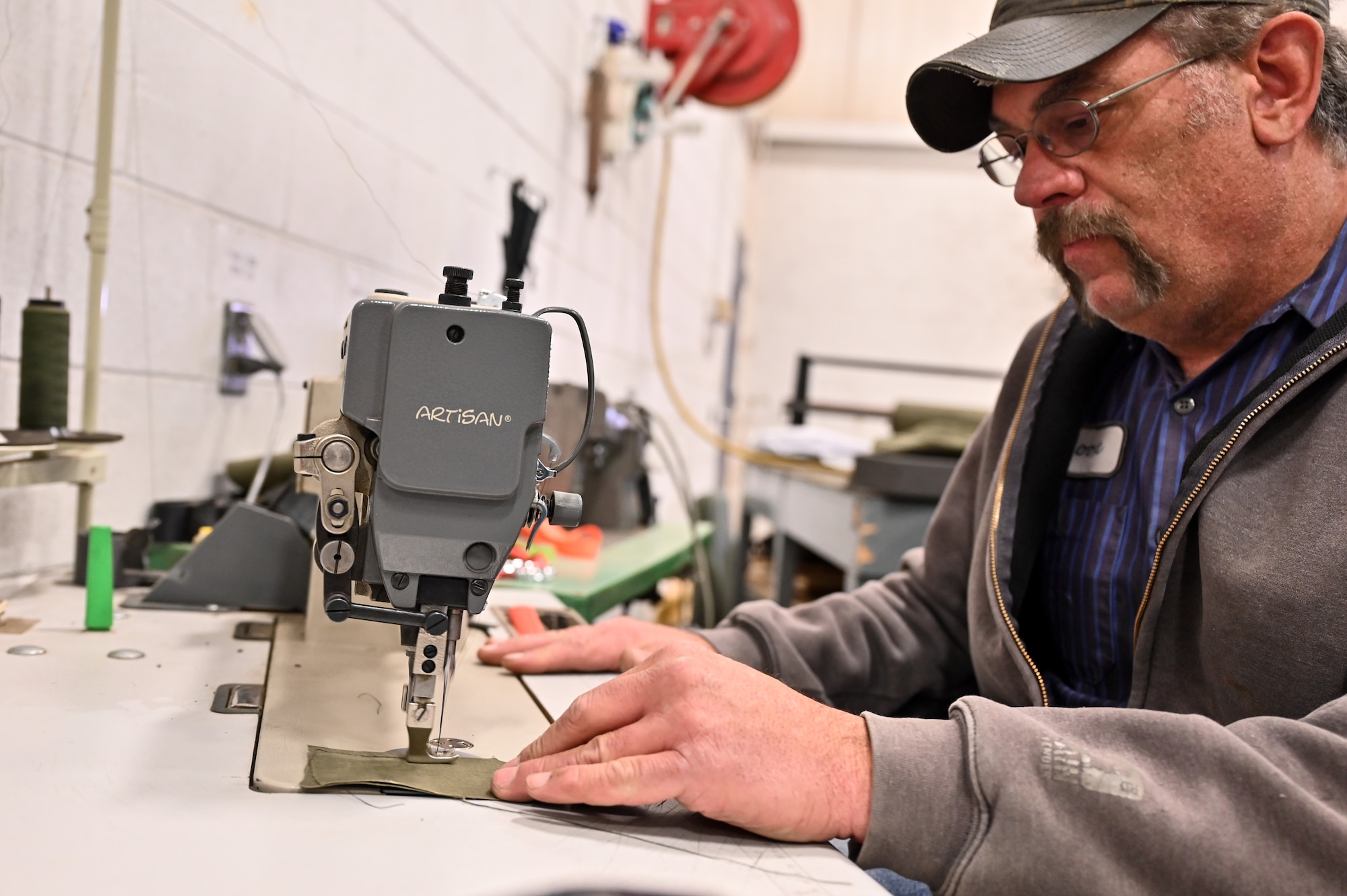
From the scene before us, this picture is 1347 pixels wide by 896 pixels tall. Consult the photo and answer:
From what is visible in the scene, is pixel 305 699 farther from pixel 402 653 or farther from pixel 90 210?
pixel 90 210

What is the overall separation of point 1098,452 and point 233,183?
1124 mm

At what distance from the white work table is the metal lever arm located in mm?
106

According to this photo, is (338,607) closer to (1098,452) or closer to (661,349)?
(1098,452)

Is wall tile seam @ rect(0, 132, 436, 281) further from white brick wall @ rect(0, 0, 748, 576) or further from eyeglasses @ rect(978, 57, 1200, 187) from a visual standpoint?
eyeglasses @ rect(978, 57, 1200, 187)

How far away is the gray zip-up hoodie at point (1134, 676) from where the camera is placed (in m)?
0.59

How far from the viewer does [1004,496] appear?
1.12 meters

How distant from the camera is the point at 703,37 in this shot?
317 cm

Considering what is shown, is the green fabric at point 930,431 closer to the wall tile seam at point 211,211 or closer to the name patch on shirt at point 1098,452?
the name patch on shirt at point 1098,452

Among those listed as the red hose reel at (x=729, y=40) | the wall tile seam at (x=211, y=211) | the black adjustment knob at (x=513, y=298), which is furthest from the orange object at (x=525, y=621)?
the red hose reel at (x=729, y=40)

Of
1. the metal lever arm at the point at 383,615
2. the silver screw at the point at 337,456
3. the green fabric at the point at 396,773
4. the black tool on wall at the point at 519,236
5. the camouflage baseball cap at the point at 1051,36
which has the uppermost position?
the camouflage baseball cap at the point at 1051,36

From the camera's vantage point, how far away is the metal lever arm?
0.65m

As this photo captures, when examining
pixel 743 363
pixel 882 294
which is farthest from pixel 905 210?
pixel 743 363

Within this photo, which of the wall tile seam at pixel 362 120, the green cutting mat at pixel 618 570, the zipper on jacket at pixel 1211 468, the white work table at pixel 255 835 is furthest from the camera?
the green cutting mat at pixel 618 570

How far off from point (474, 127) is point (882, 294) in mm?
4807
